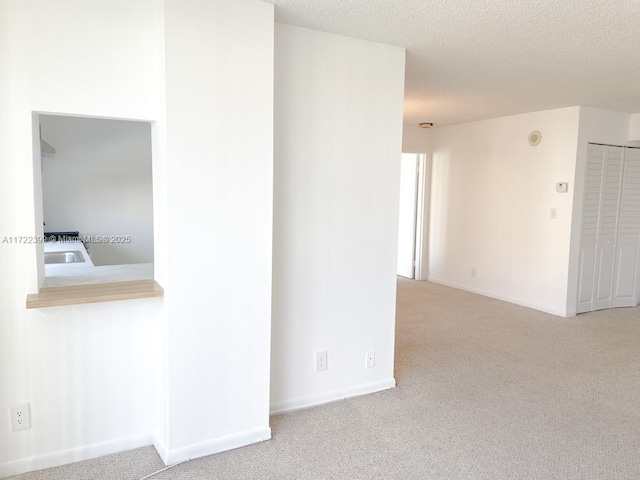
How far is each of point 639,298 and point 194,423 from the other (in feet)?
19.3

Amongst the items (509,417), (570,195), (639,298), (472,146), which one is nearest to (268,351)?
(509,417)

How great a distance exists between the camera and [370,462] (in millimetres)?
2320

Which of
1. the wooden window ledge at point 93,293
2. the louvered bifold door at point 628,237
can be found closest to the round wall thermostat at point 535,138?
the louvered bifold door at point 628,237

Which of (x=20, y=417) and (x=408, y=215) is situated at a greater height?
(x=408, y=215)

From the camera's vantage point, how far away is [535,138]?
524cm

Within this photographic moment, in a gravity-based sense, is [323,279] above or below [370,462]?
above

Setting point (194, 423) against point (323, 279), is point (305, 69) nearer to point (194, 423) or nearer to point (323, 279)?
point (323, 279)

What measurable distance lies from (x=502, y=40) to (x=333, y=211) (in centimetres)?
143

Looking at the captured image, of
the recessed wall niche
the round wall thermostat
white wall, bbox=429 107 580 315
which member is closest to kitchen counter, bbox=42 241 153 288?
the recessed wall niche

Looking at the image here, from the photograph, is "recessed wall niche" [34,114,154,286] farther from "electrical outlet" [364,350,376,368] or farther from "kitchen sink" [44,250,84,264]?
"electrical outlet" [364,350,376,368]

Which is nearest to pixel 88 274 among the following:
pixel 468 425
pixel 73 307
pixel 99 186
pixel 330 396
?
pixel 73 307

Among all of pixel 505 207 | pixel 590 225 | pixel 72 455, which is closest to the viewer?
pixel 72 455

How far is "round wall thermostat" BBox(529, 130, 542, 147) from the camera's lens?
5199 mm

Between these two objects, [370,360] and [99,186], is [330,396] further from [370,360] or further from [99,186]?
[99,186]
